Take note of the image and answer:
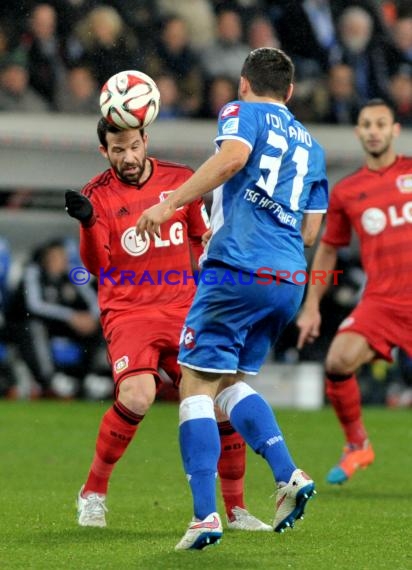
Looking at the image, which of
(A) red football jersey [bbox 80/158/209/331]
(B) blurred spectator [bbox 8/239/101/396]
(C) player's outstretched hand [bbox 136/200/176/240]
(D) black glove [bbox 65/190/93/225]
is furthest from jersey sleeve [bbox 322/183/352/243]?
(B) blurred spectator [bbox 8/239/101/396]

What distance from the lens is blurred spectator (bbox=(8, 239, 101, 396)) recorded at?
14617 mm

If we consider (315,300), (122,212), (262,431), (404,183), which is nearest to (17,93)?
(404,183)

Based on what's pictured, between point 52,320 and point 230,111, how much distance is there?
31.5 ft

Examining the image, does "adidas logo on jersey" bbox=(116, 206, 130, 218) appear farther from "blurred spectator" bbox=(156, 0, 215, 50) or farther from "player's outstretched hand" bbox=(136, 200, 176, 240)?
"blurred spectator" bbox=(156, 0, 215, 50)

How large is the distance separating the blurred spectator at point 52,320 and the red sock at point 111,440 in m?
8.29

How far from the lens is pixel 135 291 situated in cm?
661

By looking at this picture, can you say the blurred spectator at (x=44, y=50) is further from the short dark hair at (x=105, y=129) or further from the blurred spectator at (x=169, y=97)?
the short dark hair at (x=105, y=129)

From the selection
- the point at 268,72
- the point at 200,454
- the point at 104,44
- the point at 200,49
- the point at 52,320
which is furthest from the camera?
the point at 200,49

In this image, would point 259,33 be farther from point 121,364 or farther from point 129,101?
point 121,364

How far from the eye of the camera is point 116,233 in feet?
21.6

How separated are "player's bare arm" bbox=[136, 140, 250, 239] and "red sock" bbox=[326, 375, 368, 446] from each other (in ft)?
12.2

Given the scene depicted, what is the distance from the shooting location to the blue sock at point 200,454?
519cm

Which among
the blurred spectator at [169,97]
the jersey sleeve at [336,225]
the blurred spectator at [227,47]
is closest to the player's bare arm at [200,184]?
the jersey sleeve at [336,225]

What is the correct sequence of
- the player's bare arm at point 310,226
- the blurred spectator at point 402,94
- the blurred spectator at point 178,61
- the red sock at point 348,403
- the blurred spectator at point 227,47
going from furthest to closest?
the blurred spectator at point 402,94, the blurred spectator at point 227,47, the blurred spectator at point 178,61, the red sock at point 348,403, the player's bare arm at point 310,226
